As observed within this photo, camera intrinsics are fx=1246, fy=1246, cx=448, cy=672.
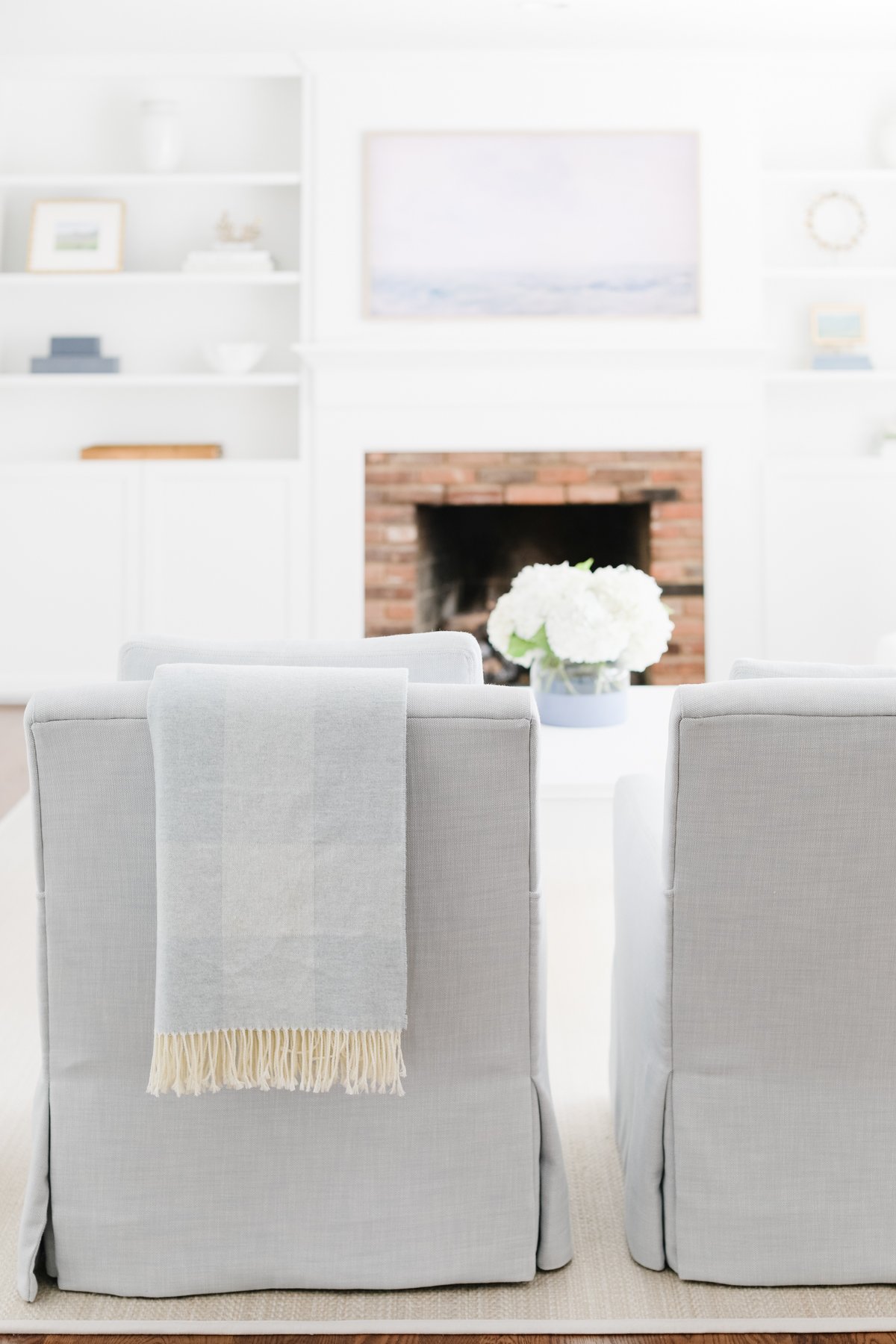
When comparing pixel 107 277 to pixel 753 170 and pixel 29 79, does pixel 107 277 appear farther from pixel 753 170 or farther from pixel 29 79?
pixel 753 170

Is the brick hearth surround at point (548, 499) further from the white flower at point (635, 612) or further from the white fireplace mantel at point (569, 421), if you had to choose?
the white flower at point (635, 612)

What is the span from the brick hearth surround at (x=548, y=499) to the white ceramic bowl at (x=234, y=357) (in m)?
0.64

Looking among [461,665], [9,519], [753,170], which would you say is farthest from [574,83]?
[461,665]

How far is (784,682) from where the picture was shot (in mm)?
1387

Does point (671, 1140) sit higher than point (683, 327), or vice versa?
point (683, 327)

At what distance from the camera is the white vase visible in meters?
5.12

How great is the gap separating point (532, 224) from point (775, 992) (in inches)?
166

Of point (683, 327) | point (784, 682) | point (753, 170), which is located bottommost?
point (784, 682)

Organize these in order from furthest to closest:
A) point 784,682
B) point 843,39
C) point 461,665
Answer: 1. point 843,39
2. point 461,665
3. point 784,682

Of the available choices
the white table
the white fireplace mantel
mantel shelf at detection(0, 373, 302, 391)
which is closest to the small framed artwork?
mantel shelf at detection(0, 373, 302, 391)

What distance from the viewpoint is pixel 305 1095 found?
56.9 inches

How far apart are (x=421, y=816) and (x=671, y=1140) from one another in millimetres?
490

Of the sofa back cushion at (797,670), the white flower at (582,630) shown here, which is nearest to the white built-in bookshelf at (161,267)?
the white flower at (582,630)

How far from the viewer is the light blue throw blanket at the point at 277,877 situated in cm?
133
